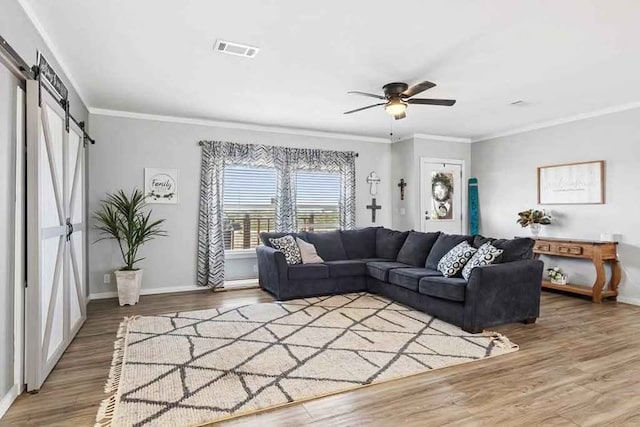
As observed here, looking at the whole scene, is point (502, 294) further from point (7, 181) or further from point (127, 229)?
point (127, 229)

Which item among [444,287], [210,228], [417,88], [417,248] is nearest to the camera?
[417,88]

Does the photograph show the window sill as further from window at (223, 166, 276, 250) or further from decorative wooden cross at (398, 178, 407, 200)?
decorative wooden cross at (398, 178, 407, 200)

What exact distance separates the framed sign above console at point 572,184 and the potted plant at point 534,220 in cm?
28

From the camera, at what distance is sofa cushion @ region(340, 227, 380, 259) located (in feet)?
19.8

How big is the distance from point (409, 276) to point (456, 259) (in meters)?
0.59

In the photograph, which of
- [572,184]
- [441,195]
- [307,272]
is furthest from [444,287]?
[441,195]

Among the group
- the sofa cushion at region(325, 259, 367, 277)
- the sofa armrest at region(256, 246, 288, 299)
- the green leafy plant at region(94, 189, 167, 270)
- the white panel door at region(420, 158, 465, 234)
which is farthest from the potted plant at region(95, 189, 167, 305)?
the white panel door at region(420, 158, 465, 234)

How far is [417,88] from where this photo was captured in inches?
145

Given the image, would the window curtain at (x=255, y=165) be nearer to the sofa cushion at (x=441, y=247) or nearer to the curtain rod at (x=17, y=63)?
the sofa cushion at (x=441, y=247)

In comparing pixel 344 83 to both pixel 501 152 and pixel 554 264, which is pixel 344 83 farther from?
pixel 554 264

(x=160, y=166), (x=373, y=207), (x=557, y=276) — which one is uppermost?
(x=160, y=166)

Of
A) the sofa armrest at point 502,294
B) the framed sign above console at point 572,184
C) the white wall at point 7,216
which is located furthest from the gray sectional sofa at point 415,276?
the white wall at point 7,216

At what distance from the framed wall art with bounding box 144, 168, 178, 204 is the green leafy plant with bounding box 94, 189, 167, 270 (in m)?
0.13

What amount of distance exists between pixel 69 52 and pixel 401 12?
2.94 metres
